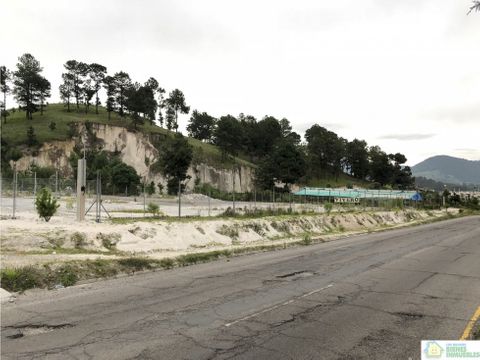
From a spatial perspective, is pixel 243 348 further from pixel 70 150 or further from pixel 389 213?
pixel 70 150

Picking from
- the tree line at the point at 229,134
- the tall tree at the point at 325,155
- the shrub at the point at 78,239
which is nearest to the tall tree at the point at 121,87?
the tree line at the point at 229,134

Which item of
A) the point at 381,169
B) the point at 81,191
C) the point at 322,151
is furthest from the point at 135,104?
the point at 81,191

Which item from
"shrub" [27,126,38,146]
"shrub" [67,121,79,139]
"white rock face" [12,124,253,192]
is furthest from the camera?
"shrub" [67,121,79,139]

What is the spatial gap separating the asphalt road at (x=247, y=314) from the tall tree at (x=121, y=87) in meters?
119

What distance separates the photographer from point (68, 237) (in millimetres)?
17359

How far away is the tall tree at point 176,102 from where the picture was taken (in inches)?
6033

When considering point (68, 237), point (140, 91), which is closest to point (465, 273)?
point (68, 237)

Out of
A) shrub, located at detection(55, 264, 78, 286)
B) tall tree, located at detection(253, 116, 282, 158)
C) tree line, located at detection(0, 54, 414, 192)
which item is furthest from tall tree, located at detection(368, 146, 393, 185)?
shrub, located at detection(55, 264, 78, 286)

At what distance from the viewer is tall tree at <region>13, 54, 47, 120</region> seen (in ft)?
395

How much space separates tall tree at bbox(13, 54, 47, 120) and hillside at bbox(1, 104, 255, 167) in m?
4.20

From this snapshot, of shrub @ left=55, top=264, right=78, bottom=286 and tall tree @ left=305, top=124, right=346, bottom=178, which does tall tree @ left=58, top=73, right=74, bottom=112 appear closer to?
tall tree @ left=305, top=124, right=346, bottom=178

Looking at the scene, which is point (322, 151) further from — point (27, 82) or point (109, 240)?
point (109, 240)

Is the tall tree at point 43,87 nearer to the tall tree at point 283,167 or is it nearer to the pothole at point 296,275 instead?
the tall tree at point 283,167

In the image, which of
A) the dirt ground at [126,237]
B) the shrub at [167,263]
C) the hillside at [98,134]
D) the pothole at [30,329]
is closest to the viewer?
the pothole at [30,329]
